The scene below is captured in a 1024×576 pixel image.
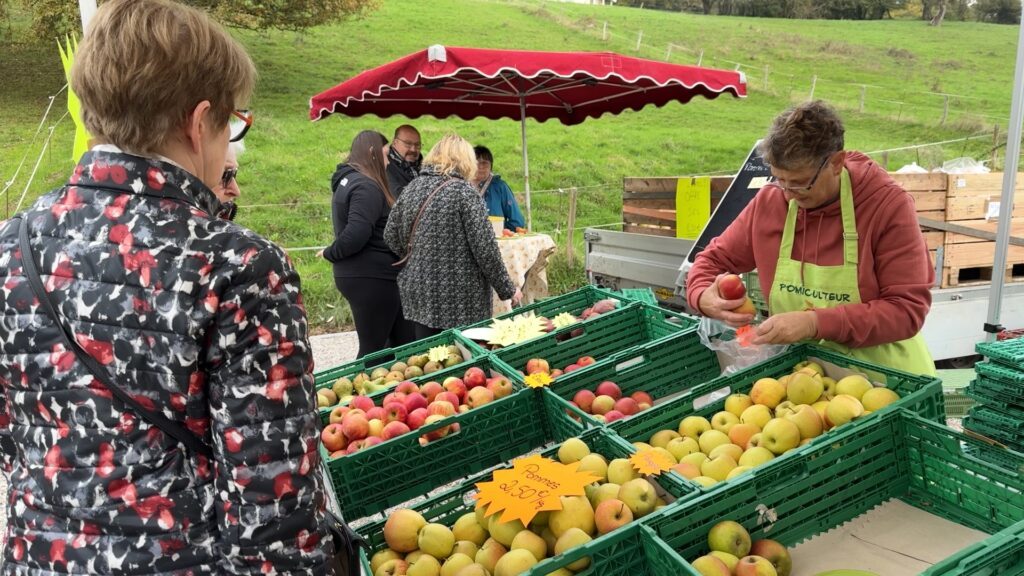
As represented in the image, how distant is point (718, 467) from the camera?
1813mm

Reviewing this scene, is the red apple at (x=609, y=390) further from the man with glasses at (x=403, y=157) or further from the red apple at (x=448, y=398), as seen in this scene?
the man with glasses at (x=403, y=157)

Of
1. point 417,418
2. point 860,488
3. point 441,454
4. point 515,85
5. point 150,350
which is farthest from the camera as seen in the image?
point 515,85

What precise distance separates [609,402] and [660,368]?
35 cm

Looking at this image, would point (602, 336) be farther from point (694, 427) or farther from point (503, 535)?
point (503, 535)

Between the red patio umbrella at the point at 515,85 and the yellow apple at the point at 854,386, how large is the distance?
11.1 ft

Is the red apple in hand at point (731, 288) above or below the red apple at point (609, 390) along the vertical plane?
above

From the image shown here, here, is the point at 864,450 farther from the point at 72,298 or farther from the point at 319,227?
the point at 319,227

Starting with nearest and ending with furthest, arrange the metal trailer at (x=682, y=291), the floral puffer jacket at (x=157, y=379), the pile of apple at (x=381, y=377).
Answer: the floral puffer jacket at (x=157, y=379)
the pile of apple at (x=381, y=377)
the metal trailer at (x=682, y=291)

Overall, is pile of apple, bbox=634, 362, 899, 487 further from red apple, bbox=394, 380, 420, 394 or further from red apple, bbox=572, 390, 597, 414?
red apple, bbox=394, 380, 420, 394

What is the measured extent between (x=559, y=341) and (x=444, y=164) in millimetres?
1430

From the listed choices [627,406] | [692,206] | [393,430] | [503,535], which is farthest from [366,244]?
[503,535]

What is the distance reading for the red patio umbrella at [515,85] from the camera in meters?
4.83

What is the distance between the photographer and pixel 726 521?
157cm

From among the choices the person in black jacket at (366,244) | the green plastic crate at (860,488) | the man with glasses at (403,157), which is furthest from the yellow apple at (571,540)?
the man with glasses at (403,157)
